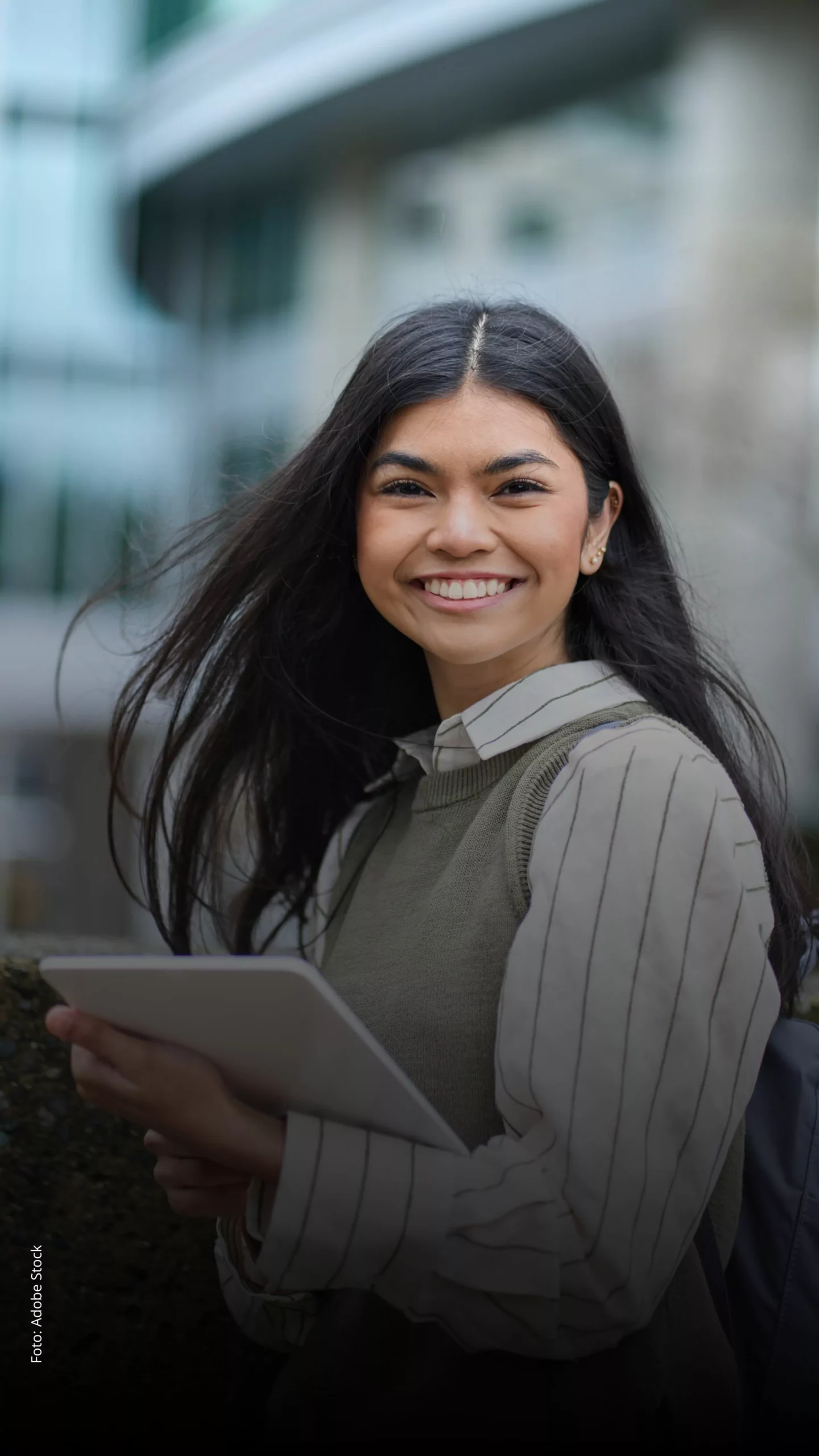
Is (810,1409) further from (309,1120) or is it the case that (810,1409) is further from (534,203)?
(534,203)

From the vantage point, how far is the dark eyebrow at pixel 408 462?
63.0 inches

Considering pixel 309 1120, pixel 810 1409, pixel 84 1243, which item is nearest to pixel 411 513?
pixel 309 1120

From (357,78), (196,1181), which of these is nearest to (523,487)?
(196,1181)

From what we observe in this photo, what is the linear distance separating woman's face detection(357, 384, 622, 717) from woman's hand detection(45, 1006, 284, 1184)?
0.56 m

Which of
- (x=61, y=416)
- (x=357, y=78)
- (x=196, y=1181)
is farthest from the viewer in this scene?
(x=61, y=416)

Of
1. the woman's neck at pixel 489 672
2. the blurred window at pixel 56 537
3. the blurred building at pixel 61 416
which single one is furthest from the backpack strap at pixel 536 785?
the blurred window at pixel 56 537

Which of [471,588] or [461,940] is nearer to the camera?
[461,940]

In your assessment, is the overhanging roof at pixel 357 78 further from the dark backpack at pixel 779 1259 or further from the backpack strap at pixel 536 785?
the dark backpack at pixel 779 1259

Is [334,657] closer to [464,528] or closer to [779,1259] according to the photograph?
[464,528]

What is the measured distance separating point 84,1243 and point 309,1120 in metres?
1.03

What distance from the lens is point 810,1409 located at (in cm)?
149

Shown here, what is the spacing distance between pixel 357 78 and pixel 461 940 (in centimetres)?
1408

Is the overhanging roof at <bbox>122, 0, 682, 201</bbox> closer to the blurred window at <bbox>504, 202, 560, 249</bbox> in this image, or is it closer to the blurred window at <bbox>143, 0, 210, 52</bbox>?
the blurred window at <bbox>143, 0, 210, 52</bbox>

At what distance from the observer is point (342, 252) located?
16000 millimetres
